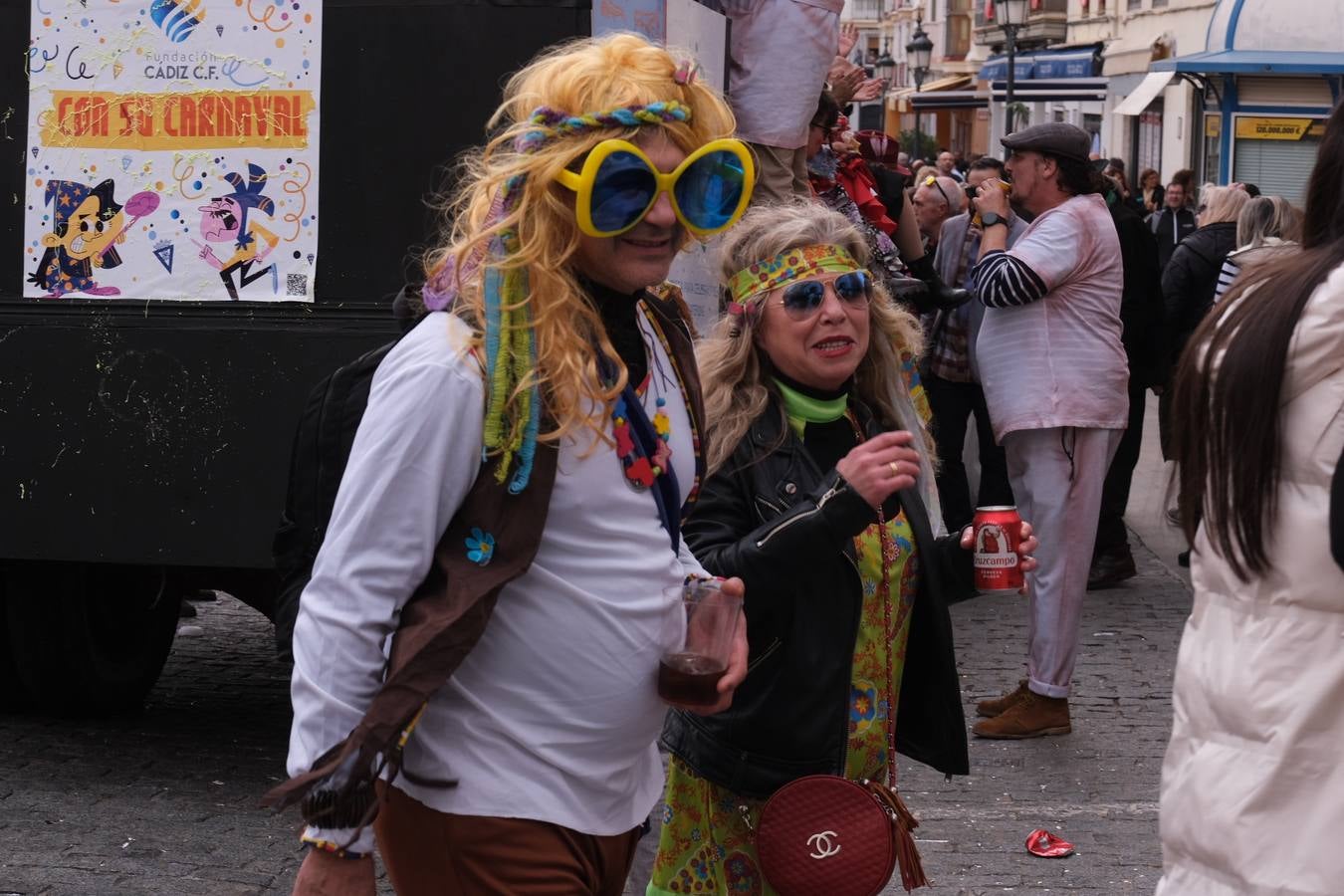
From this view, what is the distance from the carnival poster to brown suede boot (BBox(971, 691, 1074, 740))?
104 inches

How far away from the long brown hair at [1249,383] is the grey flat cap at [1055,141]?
3914 mm

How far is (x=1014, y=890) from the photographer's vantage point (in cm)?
508

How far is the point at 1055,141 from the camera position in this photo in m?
6.46

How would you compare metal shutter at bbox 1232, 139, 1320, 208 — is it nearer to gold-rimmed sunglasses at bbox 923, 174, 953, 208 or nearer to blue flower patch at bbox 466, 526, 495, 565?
gold-rimmed sunglasses at bbox 923, 174, 953, 208

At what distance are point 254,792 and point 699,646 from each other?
11.1 feet

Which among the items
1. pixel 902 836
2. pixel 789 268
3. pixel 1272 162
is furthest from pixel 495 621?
pixel 1272 162

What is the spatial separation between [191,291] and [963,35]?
54.8m

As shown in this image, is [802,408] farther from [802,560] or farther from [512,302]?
[512,302]

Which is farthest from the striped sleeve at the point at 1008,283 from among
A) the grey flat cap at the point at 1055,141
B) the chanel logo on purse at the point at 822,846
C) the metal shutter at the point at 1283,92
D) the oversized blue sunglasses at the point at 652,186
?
the metal shutter at the point at 1283,92

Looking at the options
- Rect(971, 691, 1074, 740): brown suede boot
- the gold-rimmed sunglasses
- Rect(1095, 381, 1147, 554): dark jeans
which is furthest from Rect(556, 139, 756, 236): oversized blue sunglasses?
the gold-rimmed sunglasses

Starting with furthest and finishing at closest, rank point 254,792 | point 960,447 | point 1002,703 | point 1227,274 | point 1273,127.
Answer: point 1273,127 → point 960,447 → point 1227,274 → point 1002,703 → point 254,792

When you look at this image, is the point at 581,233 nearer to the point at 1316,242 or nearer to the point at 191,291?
the point at 1316,242

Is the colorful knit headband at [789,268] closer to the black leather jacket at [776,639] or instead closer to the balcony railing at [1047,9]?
the black leather jacket at [776,639]

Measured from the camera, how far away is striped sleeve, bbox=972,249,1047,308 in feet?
20.9
